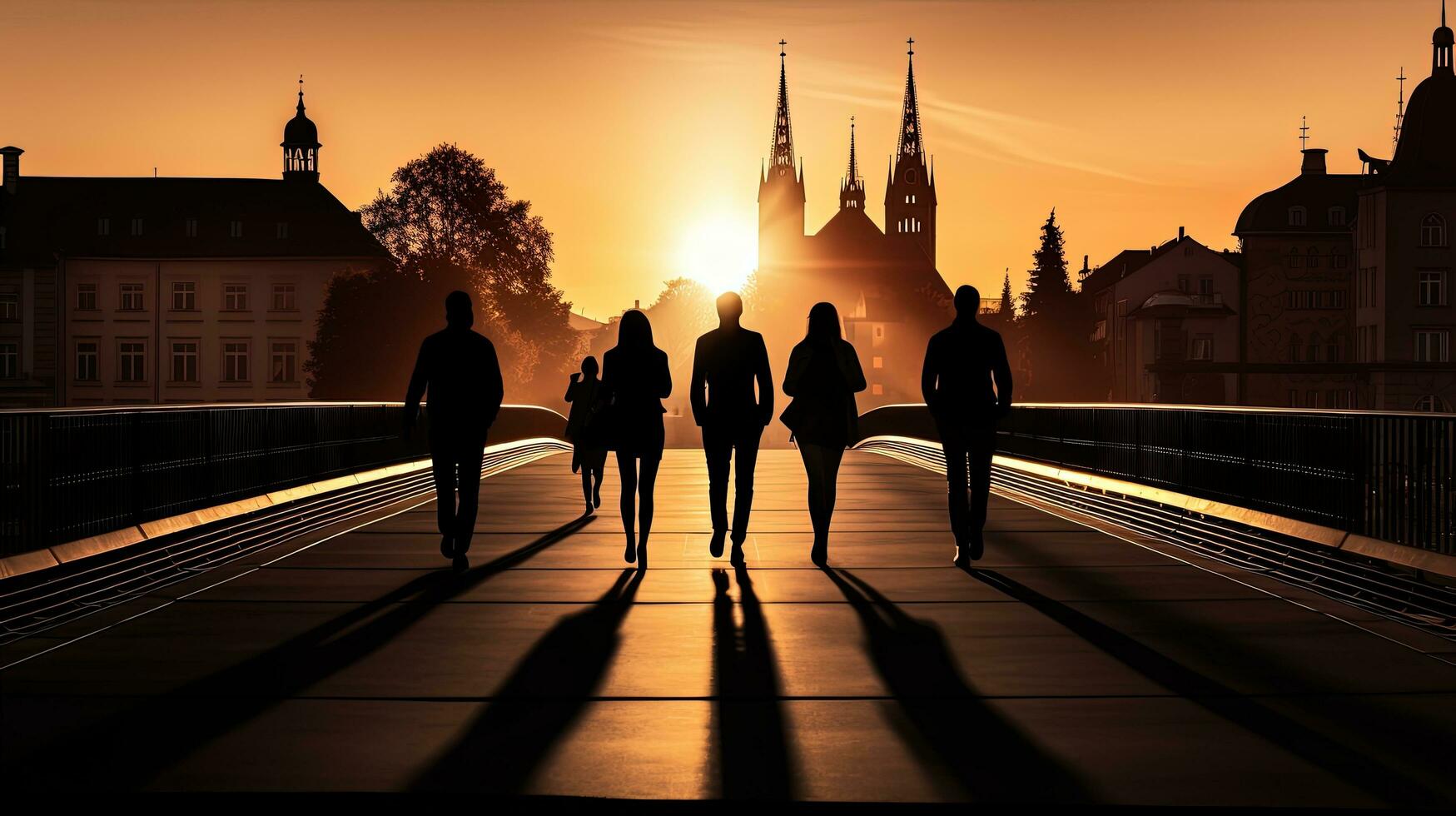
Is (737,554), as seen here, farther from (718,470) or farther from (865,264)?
(865,264)

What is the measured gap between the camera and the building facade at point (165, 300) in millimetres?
74125

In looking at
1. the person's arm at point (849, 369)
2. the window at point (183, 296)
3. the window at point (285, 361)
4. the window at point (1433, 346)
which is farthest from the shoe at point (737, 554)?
the window at point (183, 296)

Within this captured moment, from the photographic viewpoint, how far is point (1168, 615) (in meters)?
7.95

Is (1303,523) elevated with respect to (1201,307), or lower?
lower

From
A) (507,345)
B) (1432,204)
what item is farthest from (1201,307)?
(507,345)

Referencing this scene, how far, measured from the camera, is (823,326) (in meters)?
9.98

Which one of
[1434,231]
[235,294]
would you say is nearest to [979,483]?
[1434,231]

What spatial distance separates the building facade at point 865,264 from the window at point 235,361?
167ft

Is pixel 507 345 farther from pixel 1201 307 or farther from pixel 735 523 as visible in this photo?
pixel 735 523

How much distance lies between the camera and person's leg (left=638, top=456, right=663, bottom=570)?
9.82 meters

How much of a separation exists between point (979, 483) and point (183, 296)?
2836 inches

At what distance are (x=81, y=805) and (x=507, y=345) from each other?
58213mm

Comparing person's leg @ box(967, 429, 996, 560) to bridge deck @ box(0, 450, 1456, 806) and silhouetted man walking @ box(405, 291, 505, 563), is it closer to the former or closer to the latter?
bridge deck @ box(0, 450, 1456, 806)

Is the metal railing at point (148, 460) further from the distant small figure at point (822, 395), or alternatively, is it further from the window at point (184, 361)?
the window at point (184, 361)
